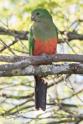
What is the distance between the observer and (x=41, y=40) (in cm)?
460

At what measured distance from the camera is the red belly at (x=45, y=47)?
454 centimetres

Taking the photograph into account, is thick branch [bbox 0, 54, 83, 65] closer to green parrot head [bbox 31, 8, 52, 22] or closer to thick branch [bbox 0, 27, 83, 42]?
green parrot head [bbox 31, 8, 52, 22]

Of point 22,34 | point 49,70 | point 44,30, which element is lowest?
point 22,34

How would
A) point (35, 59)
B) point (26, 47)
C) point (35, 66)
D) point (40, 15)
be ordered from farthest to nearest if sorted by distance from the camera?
point (26, 47), point (40, 15), point (35, 66), point (35, 59)

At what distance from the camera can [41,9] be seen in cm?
466

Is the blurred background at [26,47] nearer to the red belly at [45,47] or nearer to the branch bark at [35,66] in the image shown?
the red belly at [45,47]

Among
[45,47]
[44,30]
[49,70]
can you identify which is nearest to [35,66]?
[49,70]

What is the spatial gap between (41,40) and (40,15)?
0.94 feet

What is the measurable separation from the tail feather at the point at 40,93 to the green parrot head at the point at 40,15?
661 mm

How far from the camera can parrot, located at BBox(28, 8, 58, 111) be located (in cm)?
455

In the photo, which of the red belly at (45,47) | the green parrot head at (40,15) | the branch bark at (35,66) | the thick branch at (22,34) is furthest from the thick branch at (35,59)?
the thick branch at (22,34)

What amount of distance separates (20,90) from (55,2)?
1549 mm

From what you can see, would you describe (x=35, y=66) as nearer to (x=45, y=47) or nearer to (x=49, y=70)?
(x=49, y=70)

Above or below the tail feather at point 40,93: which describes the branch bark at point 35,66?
above
